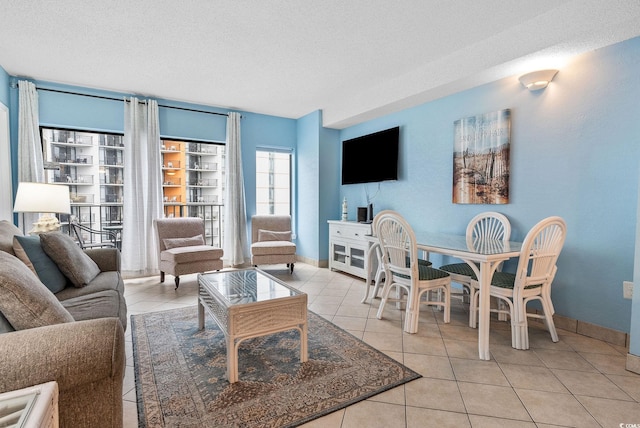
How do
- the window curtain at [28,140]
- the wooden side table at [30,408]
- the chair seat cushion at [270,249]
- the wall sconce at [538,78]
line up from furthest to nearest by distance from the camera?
the chair seat cushion at [270,249] → the window curtain at [28,140] → the wall sconce at [538,78] → the wooden side table at [30,408]

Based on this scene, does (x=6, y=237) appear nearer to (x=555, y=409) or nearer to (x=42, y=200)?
(x=42, y=200)

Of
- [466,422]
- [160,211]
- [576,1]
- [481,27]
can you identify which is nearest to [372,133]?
[481,27]

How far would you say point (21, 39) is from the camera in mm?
2797

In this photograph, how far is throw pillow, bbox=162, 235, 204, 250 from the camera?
13.2 feet

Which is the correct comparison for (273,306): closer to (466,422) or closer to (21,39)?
(466,422)

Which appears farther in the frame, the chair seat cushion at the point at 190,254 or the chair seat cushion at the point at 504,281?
the chair seat cushion at the point at 190,254

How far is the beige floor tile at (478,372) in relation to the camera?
6.02 feet

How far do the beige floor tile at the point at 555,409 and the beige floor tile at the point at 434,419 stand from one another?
0.35 metres

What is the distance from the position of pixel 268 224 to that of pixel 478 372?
360 cm

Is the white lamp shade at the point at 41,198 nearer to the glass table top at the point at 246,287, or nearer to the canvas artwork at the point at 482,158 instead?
the glass table top at the point at 246,287

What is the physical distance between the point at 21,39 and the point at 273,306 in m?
3.27

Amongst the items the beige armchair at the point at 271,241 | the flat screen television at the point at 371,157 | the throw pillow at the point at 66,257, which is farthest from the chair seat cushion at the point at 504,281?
the throw pillow at the point at 66,257

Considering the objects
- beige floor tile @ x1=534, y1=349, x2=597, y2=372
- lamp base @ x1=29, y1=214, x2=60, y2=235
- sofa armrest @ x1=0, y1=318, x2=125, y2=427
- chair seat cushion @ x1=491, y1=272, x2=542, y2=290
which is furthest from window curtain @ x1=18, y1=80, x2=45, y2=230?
beige floor tile @ x1=534, y1=349, x2=597, y2=372

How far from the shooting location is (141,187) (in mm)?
4301
